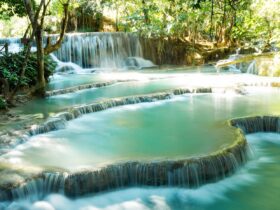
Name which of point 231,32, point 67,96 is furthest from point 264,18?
point 67,96

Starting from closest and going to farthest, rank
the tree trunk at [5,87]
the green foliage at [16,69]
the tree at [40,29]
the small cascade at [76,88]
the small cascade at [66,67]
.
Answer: the tree at [40,29], the tree trunk at [5,87], the green foliage at [16,69], the small cascade at [76,88], the small cascade at [66,67]

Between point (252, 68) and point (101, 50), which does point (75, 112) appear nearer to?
point (252, 68)

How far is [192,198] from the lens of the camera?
5.95 meters

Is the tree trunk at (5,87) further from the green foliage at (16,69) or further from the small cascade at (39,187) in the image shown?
the small cascade at (39,187)

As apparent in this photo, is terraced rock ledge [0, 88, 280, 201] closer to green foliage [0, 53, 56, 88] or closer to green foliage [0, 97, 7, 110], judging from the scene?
green foliage [0, 97, 7, 110]

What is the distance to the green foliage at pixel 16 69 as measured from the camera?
11.6 meters

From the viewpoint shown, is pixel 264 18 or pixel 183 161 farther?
pixel 264 18

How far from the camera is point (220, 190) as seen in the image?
20.2 ft

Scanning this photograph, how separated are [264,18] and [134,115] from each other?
32.5 ft

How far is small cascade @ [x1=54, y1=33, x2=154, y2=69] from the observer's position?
2128 centimetres

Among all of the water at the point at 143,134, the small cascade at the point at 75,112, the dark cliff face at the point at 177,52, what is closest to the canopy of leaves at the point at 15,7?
the small cascade at the point at 75,112

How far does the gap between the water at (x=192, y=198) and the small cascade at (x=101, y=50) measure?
1587 centimetres

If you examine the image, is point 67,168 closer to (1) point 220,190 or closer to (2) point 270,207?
(1) point 220,190

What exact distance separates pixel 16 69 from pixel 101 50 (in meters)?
10.2
